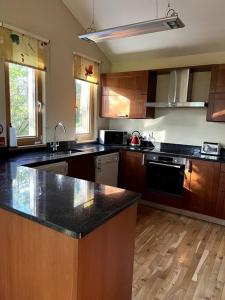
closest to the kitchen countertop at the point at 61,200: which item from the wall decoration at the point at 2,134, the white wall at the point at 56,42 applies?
the wall decoration at the point at 2,134

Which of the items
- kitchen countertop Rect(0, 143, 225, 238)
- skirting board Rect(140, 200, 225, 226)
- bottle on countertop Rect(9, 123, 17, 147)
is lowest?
skirting board Rect(140, 200, 225, 226)

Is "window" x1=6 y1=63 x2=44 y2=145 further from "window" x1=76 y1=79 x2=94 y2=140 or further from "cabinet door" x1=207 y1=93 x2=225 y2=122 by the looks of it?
"cabinet door" x1=207 y1=93 x2=225 y2=122

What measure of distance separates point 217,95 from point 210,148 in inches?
30.1

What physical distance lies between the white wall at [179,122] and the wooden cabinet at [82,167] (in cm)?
137

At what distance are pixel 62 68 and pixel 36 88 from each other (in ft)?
1.74

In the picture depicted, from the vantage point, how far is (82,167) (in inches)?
120

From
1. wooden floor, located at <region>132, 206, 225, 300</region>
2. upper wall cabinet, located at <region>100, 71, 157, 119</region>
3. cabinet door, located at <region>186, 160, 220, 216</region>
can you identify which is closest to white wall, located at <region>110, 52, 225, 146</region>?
upper wall cabinet, located at <region>100, 71, 157, 119</region>

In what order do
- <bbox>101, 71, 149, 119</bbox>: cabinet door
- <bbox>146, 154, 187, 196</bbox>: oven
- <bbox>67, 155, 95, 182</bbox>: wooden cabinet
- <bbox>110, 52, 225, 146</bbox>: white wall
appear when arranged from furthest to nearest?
<bbox>101, 71, 149, 119</bbox>: cabinet door
<bbox>110, 52, 225, 146</bbox>: white wall
<bbox>146, 154, 187, 196</bbox>: oven
<bbox>67, 155, 95, 182</bbox>: wooden cabinet

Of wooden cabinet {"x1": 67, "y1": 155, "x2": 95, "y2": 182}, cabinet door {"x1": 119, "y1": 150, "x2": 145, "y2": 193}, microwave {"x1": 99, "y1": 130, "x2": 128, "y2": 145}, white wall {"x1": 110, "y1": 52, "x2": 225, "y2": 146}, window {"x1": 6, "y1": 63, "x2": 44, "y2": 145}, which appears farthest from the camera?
microwave {"x1": 99, "y1": 130, "x2": 128, "y2": 145}

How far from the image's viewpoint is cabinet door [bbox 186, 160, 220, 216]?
3.05 m

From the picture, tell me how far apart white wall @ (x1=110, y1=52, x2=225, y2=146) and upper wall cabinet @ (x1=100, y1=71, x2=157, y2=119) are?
9.1 inches

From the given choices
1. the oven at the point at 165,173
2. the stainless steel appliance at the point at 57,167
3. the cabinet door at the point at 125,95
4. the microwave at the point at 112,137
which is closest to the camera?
the stainless steel appliance at the point at 57,167

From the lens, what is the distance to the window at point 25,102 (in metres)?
Answer: 2.77

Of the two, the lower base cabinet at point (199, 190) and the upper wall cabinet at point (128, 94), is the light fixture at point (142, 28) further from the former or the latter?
the lower base cabinet at point (199, 190)
